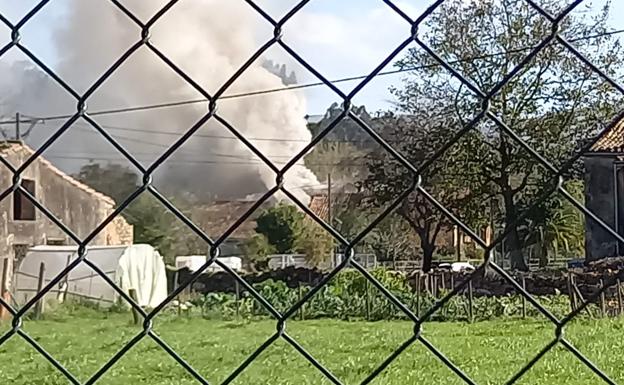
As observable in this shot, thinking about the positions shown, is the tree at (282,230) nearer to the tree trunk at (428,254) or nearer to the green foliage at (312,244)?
the green foliage at (312,244)

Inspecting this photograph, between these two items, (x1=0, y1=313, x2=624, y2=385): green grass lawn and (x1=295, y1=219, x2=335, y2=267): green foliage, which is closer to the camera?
(x1=0, y1=313, x2=624, y2=385): green grass lawn

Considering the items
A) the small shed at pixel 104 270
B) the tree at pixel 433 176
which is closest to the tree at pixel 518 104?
the tree at pixel 433 176

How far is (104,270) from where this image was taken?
268 inches

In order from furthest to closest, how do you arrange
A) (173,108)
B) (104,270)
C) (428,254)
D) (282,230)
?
(282,230) < (428,254) < (104,270) < (173,108)

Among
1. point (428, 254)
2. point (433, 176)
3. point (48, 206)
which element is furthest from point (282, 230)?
point (433, 176)

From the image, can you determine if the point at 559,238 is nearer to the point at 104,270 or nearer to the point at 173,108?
the point at 104,270

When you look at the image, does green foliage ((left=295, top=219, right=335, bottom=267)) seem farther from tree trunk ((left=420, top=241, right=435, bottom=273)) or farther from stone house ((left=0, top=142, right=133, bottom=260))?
stone house ((left=0, top=142, right=133, bottom=260))

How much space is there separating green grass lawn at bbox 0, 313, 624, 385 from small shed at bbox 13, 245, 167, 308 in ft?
1.15

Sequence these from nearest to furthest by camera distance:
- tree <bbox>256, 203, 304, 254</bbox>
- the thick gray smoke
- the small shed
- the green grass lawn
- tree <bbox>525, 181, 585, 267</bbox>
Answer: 1. the thick gray smoke
2. the green grass lawn
3. the small shed
4. tree <bbox>256, 203, 304, 254</bbox>
5. tree <bbox>525, 181, 585, 267</bbox>

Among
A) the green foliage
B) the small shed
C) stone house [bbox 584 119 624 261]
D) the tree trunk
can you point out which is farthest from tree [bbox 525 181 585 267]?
the small shed

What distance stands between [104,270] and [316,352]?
91.9 inches

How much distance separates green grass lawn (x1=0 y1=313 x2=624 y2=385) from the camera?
4098mm

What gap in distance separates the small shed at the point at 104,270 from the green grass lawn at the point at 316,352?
35 cm

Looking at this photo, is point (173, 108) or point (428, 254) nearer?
point (173, 108)
